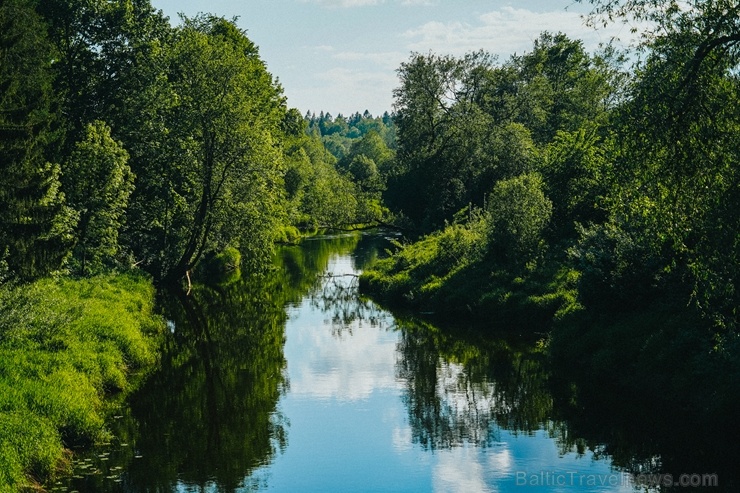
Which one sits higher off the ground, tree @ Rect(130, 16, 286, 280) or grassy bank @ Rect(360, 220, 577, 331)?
tree @ Rect(130, 16, 286, 280)

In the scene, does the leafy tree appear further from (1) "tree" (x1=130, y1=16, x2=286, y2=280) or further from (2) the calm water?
(1) "tree" (x1=130, y1=16, x2=286, y2=280)

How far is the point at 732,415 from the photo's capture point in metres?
20.3

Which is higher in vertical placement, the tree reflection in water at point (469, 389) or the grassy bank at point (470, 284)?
the grassy bank at point (470, 284)

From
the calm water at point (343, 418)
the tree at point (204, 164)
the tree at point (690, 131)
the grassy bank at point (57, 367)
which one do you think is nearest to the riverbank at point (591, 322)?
the calm water at point (343, 418)

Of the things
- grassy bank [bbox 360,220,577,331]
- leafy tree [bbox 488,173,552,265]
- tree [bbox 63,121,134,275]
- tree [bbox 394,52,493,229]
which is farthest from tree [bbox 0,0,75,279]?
tree [bbox 394,52,493,229]

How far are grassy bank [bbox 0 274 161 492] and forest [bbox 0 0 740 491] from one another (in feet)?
0.26

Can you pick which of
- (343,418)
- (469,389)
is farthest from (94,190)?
(469,389)

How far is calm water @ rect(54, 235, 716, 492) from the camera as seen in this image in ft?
62.0

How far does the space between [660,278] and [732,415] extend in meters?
7.21

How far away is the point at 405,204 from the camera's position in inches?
2562

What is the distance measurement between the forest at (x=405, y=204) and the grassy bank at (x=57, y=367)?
0.08m

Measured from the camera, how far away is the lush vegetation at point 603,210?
14148 mm

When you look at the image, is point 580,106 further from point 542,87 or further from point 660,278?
point 660,278

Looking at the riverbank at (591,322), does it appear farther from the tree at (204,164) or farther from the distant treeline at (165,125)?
the distant treeline at (165,125)
